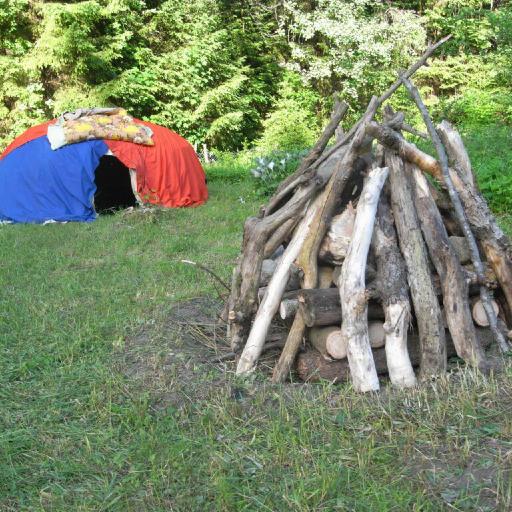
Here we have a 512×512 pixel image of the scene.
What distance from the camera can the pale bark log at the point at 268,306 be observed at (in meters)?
4.09

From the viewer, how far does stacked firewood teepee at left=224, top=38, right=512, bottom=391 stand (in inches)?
147

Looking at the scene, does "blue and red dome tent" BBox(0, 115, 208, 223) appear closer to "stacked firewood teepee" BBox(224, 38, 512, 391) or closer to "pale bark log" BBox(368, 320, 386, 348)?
"stacked firewood teepee" BBox(224, 38, 512, 391)

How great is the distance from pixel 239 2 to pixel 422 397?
68.3ft

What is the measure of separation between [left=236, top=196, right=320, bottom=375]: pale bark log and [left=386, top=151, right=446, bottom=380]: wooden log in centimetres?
64

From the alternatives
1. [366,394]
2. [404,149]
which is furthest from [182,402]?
[404,149]

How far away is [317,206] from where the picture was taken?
14.4 feet

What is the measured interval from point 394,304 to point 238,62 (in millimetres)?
Result: 18212

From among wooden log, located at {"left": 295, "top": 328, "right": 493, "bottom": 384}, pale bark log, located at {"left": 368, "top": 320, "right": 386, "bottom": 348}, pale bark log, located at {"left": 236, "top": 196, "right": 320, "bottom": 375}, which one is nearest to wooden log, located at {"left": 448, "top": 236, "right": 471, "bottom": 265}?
wooden log, located at {"left": 295, "top": 328, "right": 493, "bottom": 384}

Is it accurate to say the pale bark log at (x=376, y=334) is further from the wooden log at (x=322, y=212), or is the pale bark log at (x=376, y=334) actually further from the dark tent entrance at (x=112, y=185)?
the dark tent entrance at (x=112, y=185)

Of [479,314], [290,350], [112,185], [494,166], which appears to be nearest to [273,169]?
[112,185]

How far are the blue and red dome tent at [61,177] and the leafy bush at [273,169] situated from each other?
5.34 feet

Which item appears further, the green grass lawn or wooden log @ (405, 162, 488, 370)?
wooden log @ (405, 162, 488, 370)

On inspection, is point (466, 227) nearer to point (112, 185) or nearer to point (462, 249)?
point (462, 249)

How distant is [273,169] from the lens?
11586 millimetres
